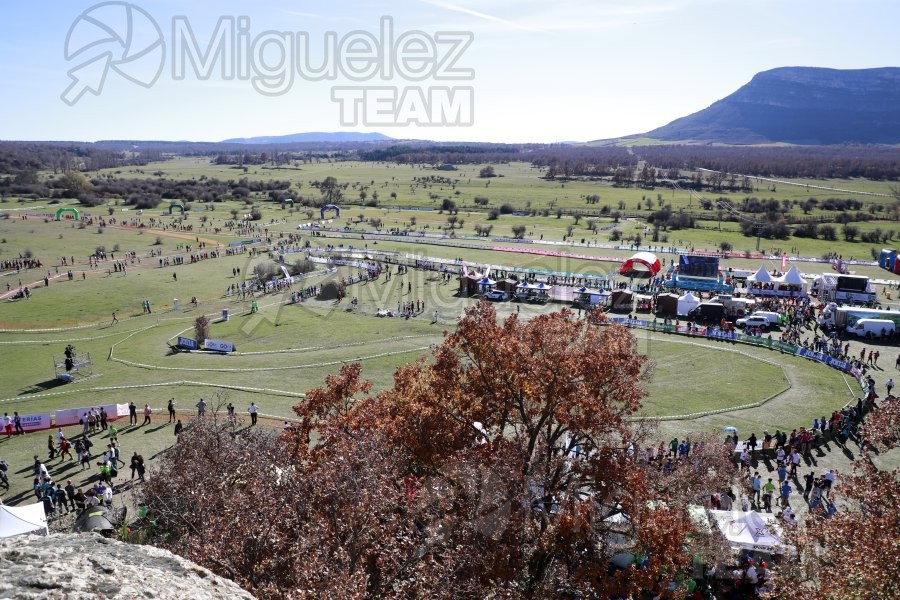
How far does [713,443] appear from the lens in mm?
19688

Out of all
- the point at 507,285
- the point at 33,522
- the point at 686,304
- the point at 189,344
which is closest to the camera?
the point at 33,522

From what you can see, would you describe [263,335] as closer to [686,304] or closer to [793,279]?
[686,304]

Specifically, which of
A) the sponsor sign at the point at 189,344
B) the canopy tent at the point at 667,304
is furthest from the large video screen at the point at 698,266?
the sponsor sign at the point at 189,344

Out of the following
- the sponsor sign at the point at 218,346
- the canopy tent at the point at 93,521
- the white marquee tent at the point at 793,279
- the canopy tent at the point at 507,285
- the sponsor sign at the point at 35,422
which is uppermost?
the white marquee tent at the point at 793,279

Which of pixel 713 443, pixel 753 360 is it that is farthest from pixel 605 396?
pixel 753 360

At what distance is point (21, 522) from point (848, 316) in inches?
1751

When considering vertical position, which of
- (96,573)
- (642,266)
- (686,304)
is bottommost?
(686,304)

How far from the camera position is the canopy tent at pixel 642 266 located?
5562 centimetres

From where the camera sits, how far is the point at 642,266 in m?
58.1

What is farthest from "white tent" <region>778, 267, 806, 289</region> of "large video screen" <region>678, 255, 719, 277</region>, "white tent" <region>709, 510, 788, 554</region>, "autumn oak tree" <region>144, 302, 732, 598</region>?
"white tent" <region>709, 510, 788, 554</region>

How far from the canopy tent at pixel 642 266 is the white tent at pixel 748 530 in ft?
134

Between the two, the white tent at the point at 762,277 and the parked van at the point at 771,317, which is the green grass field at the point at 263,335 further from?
the white tent at the point at 762,277

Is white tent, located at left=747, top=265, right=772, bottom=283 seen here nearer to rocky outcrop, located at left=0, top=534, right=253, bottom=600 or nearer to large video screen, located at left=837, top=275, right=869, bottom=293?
large video screen, located at left=837, top=275, right=869, bottom=293

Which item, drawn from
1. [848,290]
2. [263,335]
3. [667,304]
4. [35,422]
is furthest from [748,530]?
[848,290]
